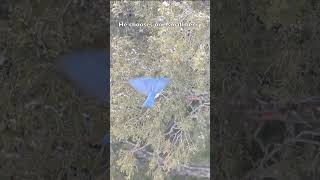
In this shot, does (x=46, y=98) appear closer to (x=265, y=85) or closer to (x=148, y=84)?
→ (x=148, y=84)

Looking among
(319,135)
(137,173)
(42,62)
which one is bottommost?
Result: (137,173)

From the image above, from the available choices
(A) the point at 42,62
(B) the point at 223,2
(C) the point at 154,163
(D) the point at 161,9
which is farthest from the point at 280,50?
(A) the point at 42,62

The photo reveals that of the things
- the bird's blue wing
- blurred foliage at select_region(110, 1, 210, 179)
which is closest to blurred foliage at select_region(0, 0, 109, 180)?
blurred foliage at select_region(110, 1, 210, 179)

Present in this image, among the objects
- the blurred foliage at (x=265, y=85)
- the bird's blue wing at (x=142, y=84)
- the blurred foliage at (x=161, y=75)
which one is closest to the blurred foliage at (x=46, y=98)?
the blurred foliage at (x=161, y=75)

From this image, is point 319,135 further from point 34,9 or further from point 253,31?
point 34,9

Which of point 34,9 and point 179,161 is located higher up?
point 34,9

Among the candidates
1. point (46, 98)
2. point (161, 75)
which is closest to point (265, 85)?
point (161, 75)

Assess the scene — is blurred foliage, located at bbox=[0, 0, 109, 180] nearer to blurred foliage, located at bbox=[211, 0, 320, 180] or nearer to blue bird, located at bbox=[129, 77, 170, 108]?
blue bird, located at bbox=[129, 77, 170, 108]
